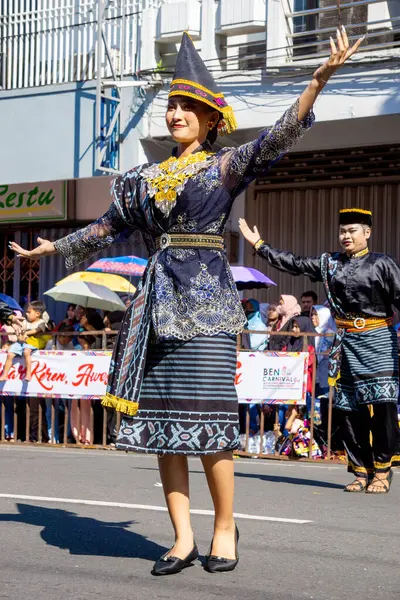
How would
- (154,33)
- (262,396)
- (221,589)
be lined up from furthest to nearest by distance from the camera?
(154,33), (262,396), (221,589)

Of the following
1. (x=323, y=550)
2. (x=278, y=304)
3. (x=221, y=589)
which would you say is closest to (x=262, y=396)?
(x=278, y=304)

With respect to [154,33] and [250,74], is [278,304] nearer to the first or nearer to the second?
[250,74]

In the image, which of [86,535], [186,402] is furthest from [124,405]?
[86,535]

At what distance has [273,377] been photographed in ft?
41.2

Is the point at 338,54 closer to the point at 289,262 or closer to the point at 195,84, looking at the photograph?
the point at 195,84

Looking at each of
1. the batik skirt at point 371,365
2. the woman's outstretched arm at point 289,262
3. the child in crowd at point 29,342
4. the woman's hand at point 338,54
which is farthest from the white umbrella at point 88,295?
the woman's hand at point 338,54

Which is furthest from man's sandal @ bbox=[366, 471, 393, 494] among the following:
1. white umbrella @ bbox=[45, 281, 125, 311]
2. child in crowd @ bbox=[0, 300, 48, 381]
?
white umbrella @ bbox=[45, 281, 125, 311]

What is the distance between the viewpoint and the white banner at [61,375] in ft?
44.5

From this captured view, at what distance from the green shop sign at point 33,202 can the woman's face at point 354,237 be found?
36.1ft

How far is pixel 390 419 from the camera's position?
864 cm

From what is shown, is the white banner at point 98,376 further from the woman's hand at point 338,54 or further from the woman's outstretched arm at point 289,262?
the woman's hand at point 338,54

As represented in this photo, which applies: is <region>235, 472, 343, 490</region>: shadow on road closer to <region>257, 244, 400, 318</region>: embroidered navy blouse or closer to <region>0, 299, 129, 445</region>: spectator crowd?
<region>257, 244, 400, 318</region>: embroidered navy blouse

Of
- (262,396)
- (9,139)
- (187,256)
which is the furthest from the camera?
(9,139)

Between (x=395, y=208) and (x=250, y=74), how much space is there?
304 centimetres
